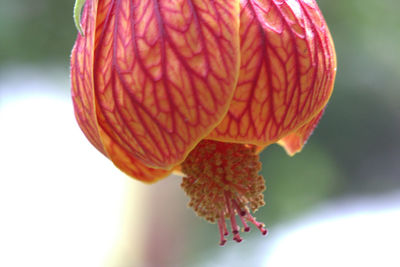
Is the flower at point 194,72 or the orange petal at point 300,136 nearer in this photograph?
the flower at point 194,72

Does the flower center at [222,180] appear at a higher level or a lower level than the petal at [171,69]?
A: lower

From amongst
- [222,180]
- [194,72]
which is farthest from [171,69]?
[222,180]

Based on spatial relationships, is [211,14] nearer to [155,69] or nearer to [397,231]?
[155,69]

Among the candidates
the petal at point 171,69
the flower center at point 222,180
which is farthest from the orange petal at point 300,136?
the petal at point 171,69

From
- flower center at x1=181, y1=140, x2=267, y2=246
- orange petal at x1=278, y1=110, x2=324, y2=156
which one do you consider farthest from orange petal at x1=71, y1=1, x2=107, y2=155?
orange petal at x1=278, y1=110, x2=324, y2=156

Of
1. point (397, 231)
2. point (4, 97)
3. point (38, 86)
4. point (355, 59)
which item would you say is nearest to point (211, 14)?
point (397, 231)

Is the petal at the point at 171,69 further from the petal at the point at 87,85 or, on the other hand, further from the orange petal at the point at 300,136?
the orange petal at the point at 300,136

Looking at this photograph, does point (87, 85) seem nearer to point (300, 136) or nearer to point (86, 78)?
point (86, 78)
